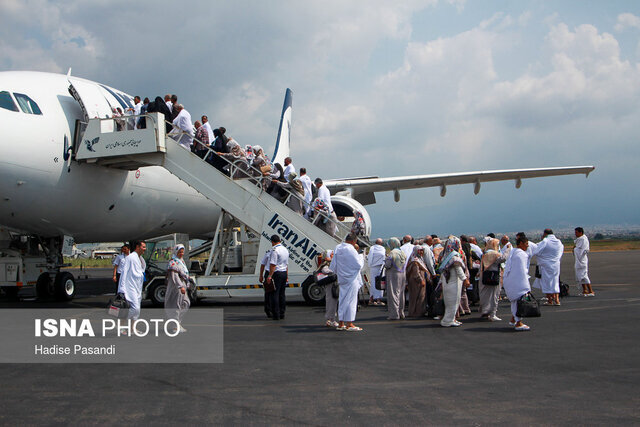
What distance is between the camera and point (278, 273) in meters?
10.1

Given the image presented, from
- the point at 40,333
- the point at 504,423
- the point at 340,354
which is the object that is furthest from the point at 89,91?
the point at 504,423

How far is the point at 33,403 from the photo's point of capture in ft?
15.6

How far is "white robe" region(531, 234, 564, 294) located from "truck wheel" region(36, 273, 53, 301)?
12561 mm

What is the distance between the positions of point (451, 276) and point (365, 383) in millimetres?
4321

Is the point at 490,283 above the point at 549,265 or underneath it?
underneath

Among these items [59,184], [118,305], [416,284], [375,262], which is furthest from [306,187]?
[118,305]

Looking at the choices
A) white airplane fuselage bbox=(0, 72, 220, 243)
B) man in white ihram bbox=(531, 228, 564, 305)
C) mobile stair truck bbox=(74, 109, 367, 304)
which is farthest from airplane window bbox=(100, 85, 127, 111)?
man in white ihram bbox=(531, 228, 564, 305)

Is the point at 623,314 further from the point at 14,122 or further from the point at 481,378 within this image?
the point at 14,122

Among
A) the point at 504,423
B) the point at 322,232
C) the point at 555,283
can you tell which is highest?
the point at 322,232

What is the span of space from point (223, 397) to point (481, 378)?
265cm

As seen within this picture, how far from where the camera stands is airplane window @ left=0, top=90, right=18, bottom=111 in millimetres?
10789

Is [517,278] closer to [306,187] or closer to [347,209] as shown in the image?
[306,187]

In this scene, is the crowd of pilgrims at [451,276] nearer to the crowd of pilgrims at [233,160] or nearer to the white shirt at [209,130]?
the crowd of pilgrims at [233,160]

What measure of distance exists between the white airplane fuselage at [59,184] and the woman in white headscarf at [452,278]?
7964 millimetres
